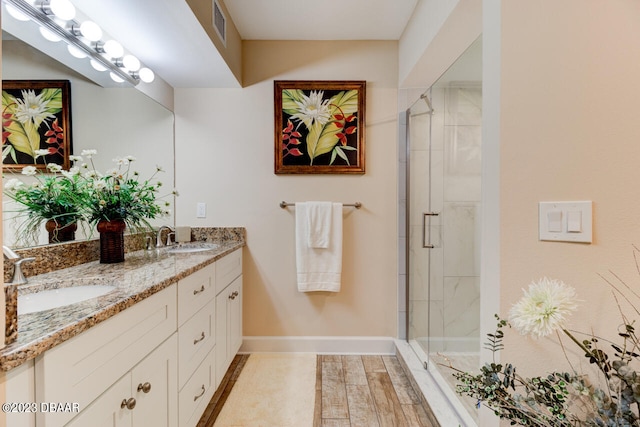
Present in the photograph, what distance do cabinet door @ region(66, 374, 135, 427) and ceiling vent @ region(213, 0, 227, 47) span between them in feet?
5.86

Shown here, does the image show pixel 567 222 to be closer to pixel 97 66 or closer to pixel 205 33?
pixel 205 33

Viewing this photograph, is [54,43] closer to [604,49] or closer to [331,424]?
[604,49]

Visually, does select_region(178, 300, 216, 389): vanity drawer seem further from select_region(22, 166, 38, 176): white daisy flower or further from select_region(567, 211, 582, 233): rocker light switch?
select_region(567, 211, 582, 233): rocker light switch

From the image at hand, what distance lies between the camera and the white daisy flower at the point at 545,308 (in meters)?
0.76

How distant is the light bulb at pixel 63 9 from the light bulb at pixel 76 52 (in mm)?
130

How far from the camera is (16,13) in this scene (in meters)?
1.21

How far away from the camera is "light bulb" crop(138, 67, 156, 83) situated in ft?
6.29

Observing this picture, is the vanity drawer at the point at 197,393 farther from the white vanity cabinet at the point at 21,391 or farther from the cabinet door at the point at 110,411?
the white vanity cabinet at the point at 21,391

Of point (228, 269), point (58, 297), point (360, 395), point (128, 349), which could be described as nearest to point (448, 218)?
point (360, 395)

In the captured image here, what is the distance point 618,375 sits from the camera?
765 millimetres

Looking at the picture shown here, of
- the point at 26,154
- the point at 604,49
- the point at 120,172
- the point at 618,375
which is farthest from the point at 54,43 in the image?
the point at 618,375

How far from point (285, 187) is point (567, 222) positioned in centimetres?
178

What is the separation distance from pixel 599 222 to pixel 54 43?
7.15ft

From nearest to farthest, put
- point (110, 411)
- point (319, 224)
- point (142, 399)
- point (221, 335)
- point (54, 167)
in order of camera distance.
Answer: point (110, 411) → point (142, 399) → point (54, 167) → point (221, 335) → point (319, 224)
